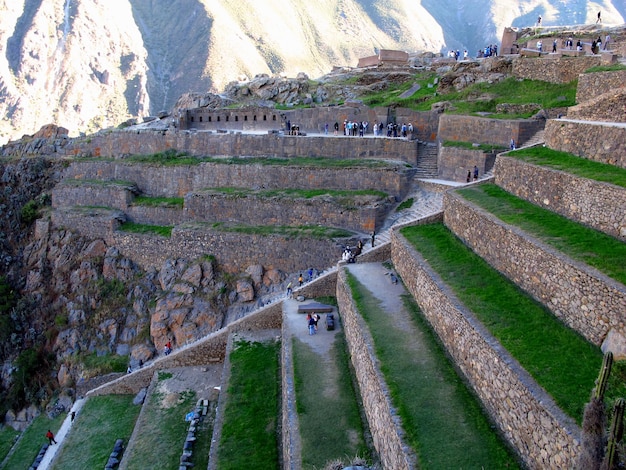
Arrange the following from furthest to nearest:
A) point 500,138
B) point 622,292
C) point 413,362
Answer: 1. point 500,138
2. point 413,362
3. point 622,292

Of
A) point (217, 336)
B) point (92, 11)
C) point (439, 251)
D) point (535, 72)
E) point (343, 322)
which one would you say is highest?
point (92, 11)

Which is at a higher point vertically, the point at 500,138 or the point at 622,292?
the point at 500,138

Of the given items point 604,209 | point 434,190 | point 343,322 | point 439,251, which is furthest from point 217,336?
point 604,209

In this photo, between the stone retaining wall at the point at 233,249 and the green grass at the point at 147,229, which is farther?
the green grass at the point at 147,229

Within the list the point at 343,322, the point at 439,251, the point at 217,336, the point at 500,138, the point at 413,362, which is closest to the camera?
the point at 413,362

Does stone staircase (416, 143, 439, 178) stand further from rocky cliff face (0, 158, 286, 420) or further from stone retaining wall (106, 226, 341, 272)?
rocky cliff face (0, 158, 286, 420)

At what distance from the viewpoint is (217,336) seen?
16766 millimetres

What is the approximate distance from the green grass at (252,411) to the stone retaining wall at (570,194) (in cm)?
764

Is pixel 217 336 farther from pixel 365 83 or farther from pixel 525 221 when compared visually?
pixel 365 83

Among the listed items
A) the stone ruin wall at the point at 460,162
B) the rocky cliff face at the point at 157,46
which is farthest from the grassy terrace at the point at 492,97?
the rocky cliff face at the point at 157,46

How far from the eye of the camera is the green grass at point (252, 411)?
1105cm

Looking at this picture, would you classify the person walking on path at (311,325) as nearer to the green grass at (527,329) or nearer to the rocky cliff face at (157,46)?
the green grass at (527,329)

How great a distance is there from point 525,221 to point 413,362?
13.0ft

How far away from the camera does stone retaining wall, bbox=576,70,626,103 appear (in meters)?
15.2
